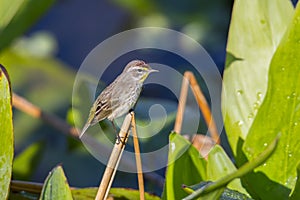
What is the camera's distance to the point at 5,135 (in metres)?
0.66

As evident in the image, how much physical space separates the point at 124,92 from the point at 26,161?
44 centimetres

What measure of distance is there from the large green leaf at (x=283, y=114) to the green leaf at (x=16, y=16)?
0.95 ft

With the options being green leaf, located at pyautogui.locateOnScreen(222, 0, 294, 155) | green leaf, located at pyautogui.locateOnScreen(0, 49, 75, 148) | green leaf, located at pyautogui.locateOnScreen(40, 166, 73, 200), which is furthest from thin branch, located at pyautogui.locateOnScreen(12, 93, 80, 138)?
green leaf, located at pyautogui.locateOnScreen(0, 49, 75, 148)

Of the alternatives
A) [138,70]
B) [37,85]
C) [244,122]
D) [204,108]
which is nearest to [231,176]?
[138,70]

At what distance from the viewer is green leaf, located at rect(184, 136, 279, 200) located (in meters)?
0.52

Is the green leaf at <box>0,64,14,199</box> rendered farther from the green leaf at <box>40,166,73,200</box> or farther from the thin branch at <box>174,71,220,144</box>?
the thin branch at <box>174,71,220,144</box>

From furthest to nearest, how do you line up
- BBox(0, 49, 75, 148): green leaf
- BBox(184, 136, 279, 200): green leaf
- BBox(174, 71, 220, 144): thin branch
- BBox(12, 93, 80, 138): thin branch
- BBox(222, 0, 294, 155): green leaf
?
1. BBox(0, 49, 75, 148): green leaf
2. BBox(12, 93, 80, 138): thin branch
3. BBox(174, 71, 220, 144): thin branch
4. BBox(222, 0, 294, 155): green leaf
5. BBox(184, 136, 279, 200): green leaf

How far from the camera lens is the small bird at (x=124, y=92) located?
0.64 m

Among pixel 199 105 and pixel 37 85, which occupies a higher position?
pixel 199 105

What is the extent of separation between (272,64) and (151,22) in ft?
4.72

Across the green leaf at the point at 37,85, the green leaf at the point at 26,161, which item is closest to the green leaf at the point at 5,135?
the green leaf at the point at 26,161

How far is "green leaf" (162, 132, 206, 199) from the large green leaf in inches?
2.4

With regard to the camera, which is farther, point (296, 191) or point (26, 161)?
point (26, 161)

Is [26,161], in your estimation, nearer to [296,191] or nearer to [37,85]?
[296,191]
